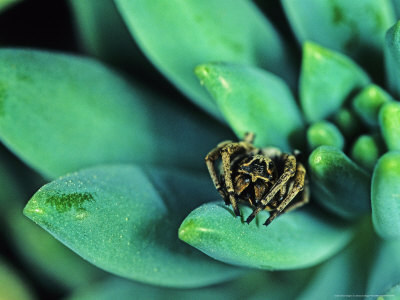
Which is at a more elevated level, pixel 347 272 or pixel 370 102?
pixel 370 102

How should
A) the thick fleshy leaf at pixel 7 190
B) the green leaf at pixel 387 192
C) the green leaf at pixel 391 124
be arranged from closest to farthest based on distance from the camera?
the green leaf at pixel 387 192 < the green leaf at pixel 391 124 < the thick fleshy leaf at pixel 7 190

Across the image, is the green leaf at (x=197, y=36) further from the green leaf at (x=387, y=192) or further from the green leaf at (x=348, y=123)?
the green leaf at (x=387, y=192)

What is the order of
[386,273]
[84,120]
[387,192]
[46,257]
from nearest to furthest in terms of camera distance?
[387,192]
[386,273]
[84,120]
[46,257]

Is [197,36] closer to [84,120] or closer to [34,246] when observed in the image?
[84,120]

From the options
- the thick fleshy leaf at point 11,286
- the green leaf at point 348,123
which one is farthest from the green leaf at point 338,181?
the thick fleshy leaf at point 11,286

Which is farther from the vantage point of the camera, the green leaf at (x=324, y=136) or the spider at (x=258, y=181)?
the green leaf at (x=324, y=136)

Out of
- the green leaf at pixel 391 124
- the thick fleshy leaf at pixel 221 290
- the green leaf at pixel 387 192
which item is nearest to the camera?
the green leaf at pixel 387 192

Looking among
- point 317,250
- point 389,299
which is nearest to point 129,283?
point 317,250

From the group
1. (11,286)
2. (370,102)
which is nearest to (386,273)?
(370,102)
